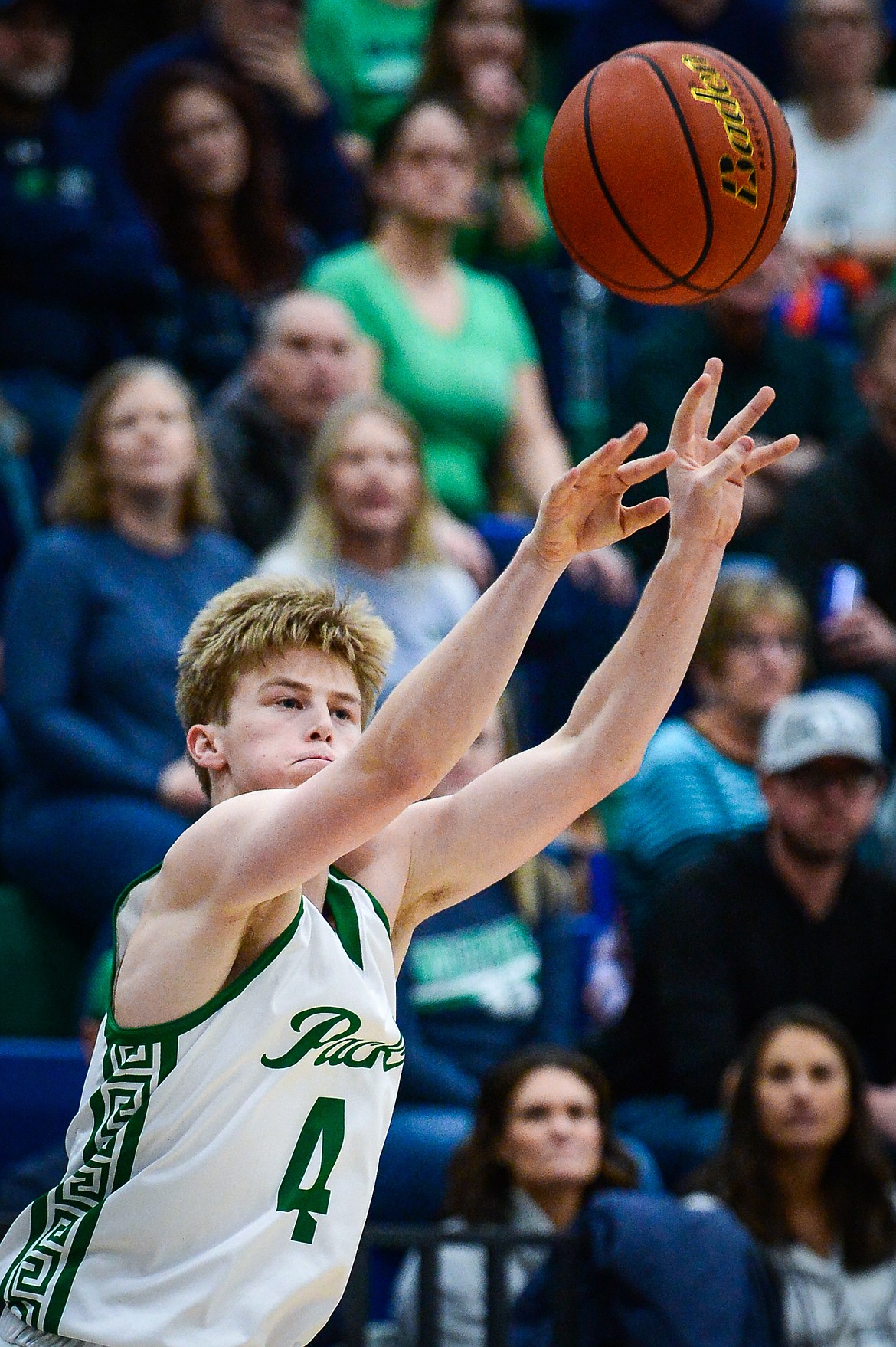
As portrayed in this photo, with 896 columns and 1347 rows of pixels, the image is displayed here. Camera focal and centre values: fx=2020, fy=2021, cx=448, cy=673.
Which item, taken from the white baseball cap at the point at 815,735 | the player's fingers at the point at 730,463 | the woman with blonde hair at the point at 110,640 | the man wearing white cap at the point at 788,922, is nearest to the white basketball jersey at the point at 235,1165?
the player's fingers at the point at 730,463

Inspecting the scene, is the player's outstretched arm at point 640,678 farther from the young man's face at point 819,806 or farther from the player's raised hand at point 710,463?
the young man's face at point 819,806

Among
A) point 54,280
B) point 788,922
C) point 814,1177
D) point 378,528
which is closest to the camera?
point 814,1177

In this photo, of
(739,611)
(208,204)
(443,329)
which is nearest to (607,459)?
(739,611)

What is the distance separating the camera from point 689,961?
19.1 feet

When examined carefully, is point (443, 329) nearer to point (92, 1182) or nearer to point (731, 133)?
point (731, 133)

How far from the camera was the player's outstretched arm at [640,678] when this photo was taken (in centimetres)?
313

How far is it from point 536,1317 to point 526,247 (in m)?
5.34

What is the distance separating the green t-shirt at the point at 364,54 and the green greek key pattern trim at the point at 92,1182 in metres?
6.77

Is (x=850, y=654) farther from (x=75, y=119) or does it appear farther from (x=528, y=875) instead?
(x=75, y=119)

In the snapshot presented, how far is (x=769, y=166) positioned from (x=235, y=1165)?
80.6 inches

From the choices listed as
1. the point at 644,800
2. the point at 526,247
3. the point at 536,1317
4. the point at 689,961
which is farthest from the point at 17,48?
the point at 536,1317

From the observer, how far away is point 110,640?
5836 mm

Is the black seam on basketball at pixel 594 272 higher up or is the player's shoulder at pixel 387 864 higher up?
the black seam on basketball at pixel 594 272

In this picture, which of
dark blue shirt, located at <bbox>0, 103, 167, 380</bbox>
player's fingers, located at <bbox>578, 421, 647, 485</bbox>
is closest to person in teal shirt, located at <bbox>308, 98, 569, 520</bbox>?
dark blue shirt, located at <bbox>0, 103, 167, 380</bbox>
